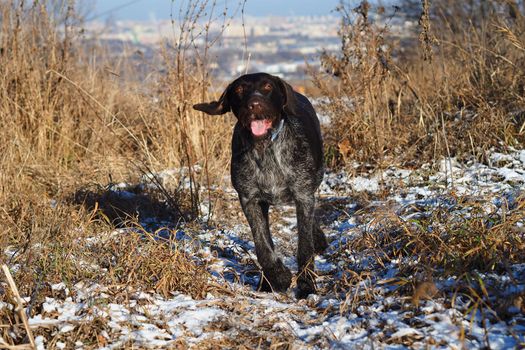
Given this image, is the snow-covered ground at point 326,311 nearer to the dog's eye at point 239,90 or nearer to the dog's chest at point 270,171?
the dog's chest at point 270,171

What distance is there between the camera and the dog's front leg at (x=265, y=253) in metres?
3.78

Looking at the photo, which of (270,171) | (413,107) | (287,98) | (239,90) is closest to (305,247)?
(270,171)

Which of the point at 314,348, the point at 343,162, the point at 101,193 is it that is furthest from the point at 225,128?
the point at 314,348

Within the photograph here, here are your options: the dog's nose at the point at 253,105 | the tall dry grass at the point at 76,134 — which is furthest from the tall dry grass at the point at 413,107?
the dog's nose at the point at 253,105

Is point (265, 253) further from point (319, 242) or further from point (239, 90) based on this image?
point (239, 90)

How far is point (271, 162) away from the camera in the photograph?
13.0 feet

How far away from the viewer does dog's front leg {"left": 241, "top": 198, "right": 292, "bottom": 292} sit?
3777 mm

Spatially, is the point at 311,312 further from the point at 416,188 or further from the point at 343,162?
the point at 343,162

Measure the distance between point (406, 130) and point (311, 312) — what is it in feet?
11.1

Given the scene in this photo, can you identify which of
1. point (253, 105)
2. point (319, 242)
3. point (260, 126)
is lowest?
point (319, 242)

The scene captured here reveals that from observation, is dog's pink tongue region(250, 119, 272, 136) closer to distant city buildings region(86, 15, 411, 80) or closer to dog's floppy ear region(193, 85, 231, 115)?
dog's floppy ear region(193, 85, 231, 115)

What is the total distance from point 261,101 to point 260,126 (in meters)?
0.19

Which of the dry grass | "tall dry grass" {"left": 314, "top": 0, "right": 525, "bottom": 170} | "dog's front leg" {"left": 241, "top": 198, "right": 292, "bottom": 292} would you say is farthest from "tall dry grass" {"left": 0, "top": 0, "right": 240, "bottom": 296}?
"tall dry grass" {"left": 314, "top": 0, "right": 525, "bottom": 170}

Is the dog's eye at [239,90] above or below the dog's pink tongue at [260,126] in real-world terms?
above
